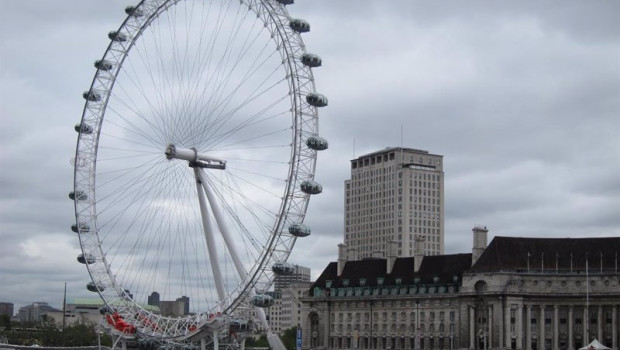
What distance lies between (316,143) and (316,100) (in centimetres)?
332

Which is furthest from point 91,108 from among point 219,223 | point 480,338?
point 480,338

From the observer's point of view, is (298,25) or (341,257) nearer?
(298,25)

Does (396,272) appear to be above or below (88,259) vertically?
above

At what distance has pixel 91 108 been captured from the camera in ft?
297

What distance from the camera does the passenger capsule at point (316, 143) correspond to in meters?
76.2

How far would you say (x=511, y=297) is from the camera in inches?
4845

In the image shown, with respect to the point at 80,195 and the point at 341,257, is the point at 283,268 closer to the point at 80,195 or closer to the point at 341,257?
the point at 80,195

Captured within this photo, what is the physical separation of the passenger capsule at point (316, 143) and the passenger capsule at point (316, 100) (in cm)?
260

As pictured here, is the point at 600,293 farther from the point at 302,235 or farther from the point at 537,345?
the point at 302,235

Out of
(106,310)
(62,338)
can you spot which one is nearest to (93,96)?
(106,310)

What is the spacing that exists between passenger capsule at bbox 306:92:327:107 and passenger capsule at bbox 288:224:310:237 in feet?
30.9

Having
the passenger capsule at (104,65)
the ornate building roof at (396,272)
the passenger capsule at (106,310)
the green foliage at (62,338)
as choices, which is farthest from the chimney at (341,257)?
Result: the passenger capsule at (104,65)

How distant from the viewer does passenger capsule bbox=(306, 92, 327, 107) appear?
3022 inches

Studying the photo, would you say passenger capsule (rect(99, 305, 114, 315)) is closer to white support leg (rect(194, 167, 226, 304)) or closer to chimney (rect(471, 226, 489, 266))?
white support leg (rect(194, 167, 226, 304))
